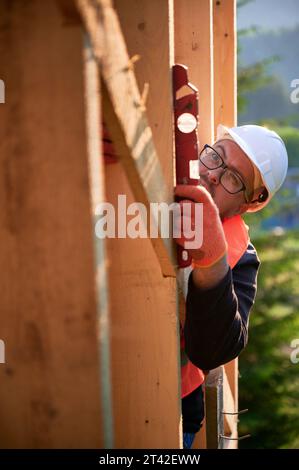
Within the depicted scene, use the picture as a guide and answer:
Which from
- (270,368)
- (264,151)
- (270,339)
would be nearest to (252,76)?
(270,339)

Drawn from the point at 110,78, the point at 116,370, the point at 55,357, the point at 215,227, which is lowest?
the point at 116,370

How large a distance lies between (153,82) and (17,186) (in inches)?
29.3

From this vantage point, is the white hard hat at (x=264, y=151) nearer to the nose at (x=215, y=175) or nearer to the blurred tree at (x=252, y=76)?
the nose at (x=215, y=175)

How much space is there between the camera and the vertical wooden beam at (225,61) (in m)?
3.13

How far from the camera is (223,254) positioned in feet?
5.43

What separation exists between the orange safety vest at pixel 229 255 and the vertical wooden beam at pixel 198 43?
434 millimetres

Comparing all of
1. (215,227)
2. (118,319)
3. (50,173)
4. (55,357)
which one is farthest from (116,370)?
(50,173)

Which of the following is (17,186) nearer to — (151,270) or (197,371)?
(151,270)

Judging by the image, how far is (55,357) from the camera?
2.87ft

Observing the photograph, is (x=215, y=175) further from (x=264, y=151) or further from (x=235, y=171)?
(x=264, y=151)

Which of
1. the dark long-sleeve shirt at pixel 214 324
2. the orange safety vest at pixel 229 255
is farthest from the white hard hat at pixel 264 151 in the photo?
the dark long-sleeve shirt at pixel 214 324

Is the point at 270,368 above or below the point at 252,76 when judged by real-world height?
below

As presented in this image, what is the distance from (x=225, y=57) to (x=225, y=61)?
20mm

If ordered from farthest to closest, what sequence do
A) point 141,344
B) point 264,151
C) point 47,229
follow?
point 264,151 → point 141,344 → point 47,229
